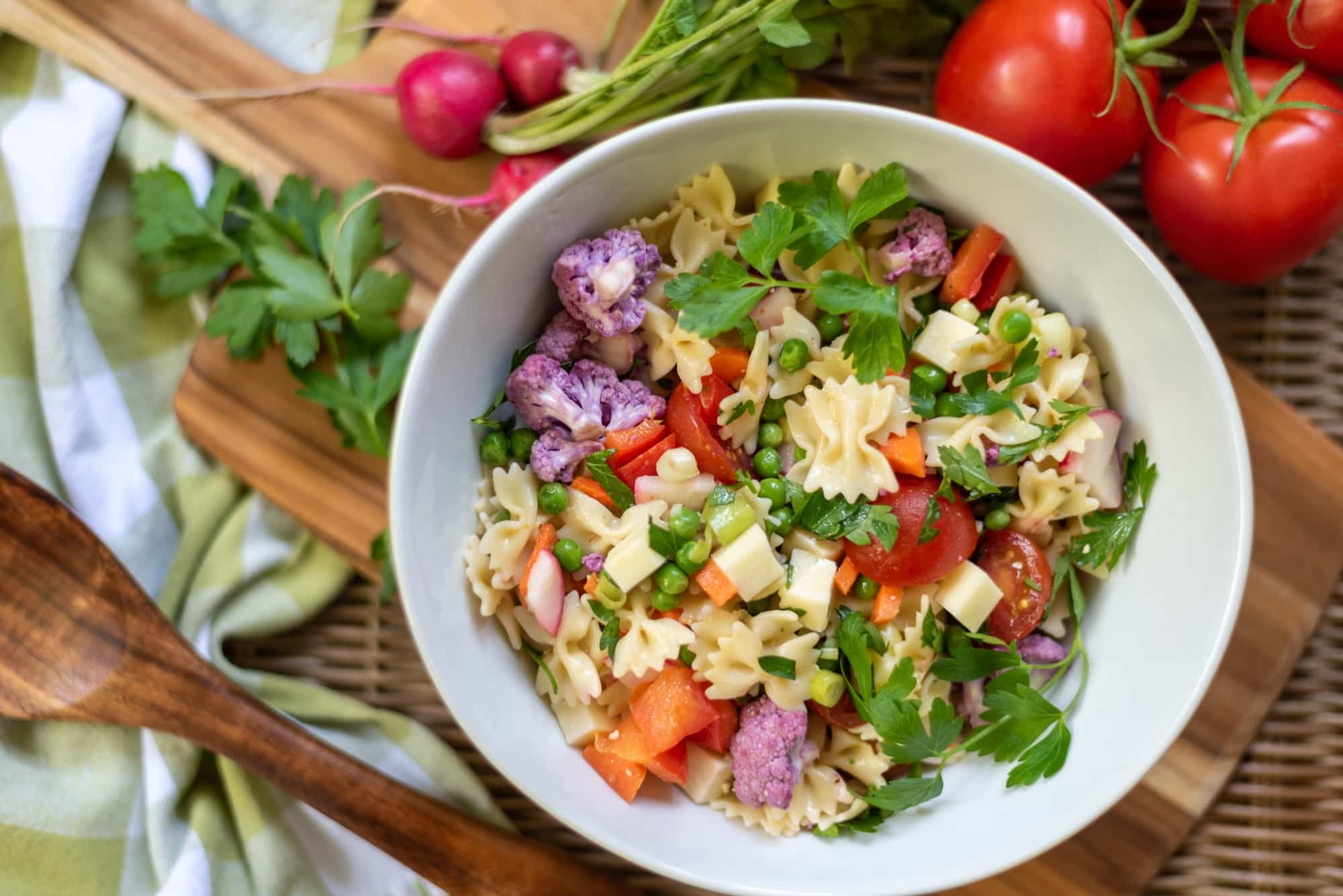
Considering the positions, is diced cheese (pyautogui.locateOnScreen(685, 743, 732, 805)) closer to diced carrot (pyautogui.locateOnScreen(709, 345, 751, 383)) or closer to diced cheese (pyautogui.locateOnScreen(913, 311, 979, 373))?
diced carrot (pyautogui.locateOnScreen(709, 345, 751, 383))

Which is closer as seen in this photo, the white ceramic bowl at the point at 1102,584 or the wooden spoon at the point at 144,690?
the white ceramic bowl at the point at 1102,584

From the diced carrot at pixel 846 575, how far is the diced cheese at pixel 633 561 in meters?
0.47

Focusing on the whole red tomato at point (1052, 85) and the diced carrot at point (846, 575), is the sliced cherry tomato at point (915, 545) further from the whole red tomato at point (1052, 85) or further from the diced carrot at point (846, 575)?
the whole red tomato at point (1052, 85)

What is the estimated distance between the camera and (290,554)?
3246 millimetres

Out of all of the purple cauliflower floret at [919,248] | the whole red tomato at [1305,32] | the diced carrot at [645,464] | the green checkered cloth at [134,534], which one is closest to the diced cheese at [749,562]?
the diced carrot at [645,464]

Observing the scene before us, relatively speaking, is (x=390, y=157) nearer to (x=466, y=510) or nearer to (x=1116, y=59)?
(x=466, y=510)

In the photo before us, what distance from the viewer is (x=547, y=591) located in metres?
2.67

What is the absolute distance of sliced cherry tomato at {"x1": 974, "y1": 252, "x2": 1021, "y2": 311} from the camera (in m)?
2.77

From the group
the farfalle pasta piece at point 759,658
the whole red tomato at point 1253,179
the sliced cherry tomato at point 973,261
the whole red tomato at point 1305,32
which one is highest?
the whole red tomato at point 1305,32

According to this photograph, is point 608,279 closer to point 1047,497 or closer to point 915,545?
point 915,545

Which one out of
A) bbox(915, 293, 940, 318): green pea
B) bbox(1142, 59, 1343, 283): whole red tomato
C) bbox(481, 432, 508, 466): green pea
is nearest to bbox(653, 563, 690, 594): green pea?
bbox(481, 432, 508, 466): green pea

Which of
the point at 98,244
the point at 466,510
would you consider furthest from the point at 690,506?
the point at 98,244

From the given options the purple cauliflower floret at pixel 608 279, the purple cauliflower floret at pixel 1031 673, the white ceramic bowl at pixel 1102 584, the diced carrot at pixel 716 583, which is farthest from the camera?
the purple cauliflower floret at pixel 1031 673

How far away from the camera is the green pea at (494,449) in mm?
2703
